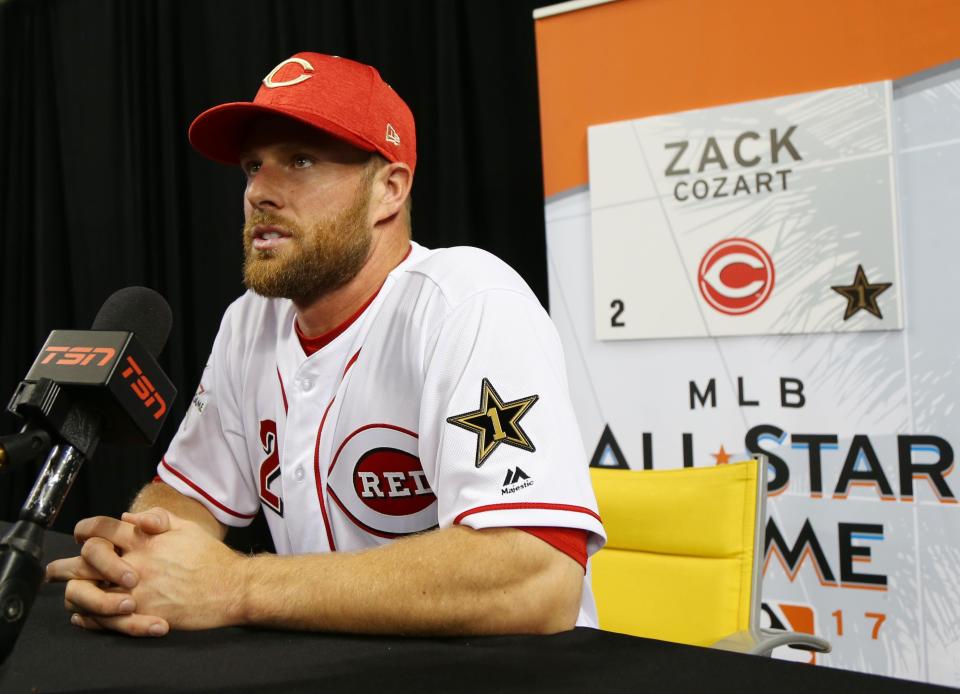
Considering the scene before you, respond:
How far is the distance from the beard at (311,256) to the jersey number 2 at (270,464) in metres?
0.21

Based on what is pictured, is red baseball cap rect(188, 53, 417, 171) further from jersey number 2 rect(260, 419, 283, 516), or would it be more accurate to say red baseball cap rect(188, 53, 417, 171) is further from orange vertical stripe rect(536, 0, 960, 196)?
orange vertical stripe rect(536, 0, 960, 196)

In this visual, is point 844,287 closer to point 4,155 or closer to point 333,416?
point 333,416

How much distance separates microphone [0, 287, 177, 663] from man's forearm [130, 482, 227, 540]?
0.69m

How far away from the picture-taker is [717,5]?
6.70ft

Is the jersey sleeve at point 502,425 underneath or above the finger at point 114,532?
above

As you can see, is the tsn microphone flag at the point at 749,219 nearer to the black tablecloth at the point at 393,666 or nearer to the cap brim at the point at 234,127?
the cap brim at the point at 234,127

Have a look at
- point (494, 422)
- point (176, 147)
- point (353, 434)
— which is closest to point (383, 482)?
point (353, 434)

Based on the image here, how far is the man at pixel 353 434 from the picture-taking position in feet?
2.56

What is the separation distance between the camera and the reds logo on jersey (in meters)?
1.08

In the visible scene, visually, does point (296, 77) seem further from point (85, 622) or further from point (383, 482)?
point (85, 622)

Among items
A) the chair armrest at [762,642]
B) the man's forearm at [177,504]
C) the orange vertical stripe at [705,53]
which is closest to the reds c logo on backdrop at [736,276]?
the orange vertical stripe at [705,53]

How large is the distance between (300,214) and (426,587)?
2.11ft

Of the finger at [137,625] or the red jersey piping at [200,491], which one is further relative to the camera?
the red jersey piping at [200,491]

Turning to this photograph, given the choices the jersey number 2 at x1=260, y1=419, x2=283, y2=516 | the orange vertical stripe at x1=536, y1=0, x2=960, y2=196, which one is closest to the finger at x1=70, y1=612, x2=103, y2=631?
the jersey number 2 at x1=260, y1=419, x2=283, y2=516
